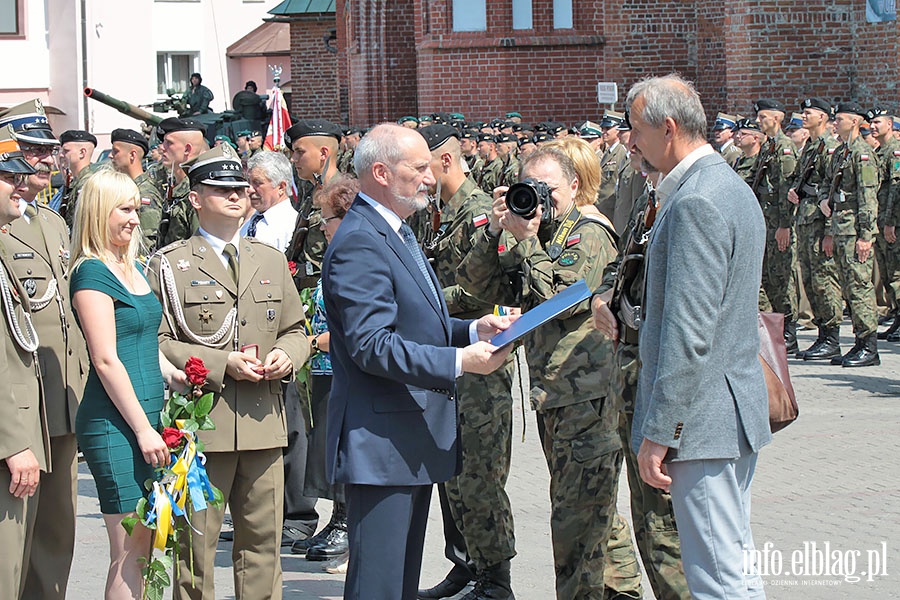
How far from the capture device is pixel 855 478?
332 inches

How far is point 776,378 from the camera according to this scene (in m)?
4.52

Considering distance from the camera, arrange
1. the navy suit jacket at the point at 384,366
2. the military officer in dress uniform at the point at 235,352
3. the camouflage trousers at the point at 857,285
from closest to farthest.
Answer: the navy suit jacket at the point at 384,366 → the military officer in dress uniform at the point at 235,352 → the camouflage trousers at the point at 857,285

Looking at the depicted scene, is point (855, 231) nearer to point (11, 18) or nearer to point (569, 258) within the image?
point (569, 258)

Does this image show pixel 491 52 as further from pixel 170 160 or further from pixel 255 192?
pixel 255 192

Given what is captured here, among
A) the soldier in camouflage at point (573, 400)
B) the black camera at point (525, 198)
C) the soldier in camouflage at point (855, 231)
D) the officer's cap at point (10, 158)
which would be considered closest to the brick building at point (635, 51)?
the soldier in camouflage at point (855, 231)

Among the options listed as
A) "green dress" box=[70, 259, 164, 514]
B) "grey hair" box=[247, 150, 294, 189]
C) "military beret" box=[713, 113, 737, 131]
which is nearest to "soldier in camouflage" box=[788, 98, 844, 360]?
"military beret" box=[713, 113, 737, 131]

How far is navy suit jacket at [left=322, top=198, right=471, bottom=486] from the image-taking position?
449 cm

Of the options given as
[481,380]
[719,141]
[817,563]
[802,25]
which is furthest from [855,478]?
[802,25]

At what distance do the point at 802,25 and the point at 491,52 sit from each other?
7051mm

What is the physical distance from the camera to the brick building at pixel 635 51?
19734 millimetres

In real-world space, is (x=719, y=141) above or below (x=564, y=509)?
above

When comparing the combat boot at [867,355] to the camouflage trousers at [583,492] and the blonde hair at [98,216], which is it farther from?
the blonde hair at [98,216]

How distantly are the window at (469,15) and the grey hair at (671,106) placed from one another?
21.6m

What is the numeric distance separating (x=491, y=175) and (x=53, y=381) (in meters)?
13.5
